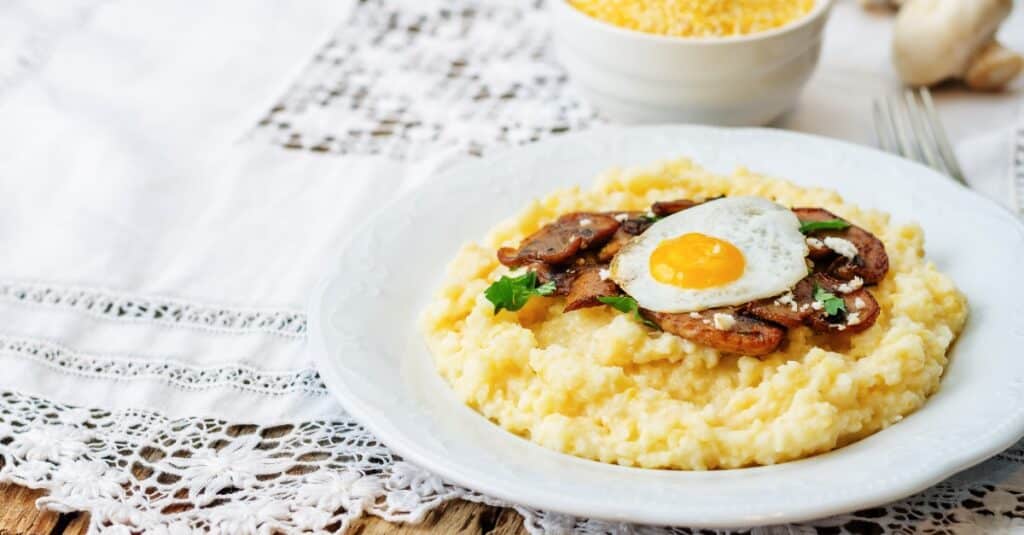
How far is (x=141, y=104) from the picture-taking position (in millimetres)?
5266

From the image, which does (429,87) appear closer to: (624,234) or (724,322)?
(624,234)

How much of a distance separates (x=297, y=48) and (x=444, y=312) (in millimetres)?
2914

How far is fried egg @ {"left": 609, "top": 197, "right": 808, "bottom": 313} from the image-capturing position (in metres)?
3.07

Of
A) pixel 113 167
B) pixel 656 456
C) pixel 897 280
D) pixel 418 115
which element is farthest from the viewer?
pixel 418 115

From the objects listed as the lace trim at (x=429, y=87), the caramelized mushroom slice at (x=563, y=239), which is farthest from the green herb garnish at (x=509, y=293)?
the lace trim at (x=429, y=87)

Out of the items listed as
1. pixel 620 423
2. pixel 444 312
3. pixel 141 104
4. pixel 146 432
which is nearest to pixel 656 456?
pixel 620 423

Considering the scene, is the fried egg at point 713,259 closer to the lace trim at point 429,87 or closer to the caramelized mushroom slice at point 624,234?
the caramelized mushroom slice at point 624,234

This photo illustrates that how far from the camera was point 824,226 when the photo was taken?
3371mm

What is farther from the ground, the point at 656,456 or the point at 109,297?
the point at 656,456

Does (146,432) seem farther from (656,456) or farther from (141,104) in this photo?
(141,104)

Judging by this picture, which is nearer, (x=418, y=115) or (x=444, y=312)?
(x=444, y=312)

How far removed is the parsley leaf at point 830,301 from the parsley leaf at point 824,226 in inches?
11.8

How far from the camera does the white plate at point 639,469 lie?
2.57 metres

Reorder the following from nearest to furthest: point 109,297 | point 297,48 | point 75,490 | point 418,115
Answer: point 75,490, point 109,297, point 418,115, point 297,48
